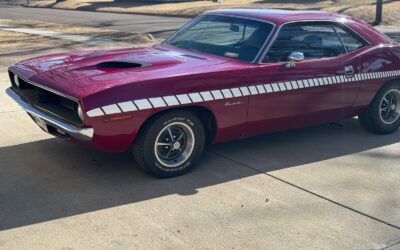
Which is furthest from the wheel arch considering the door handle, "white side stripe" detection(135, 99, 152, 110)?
the door handle

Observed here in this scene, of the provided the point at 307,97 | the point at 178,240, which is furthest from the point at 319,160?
the point at 178,240

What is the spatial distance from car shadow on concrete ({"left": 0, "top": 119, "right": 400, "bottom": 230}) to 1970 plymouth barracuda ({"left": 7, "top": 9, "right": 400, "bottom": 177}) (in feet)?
0.88

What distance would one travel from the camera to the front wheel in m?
4.69

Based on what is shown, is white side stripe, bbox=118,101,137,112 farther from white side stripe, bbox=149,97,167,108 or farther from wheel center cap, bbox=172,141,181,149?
wheel center cap, bbox=172,141,181,149

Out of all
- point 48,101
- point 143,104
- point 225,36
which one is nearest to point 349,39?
point 225,36

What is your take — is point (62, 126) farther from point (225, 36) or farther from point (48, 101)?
point (225, 36)

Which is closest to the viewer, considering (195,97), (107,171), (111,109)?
(111,109)

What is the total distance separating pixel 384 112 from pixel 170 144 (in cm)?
323

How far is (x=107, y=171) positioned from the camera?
5.04 metres

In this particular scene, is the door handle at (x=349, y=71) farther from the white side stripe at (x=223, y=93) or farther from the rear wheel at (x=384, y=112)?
the rear wheel at (x=384, y=112)

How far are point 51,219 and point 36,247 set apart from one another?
0.43 m

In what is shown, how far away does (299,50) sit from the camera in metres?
5.70

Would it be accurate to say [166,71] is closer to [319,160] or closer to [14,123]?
[319,160]

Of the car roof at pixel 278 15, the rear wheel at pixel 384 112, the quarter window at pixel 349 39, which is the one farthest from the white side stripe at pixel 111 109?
the rear wheel at pixel 384 112
